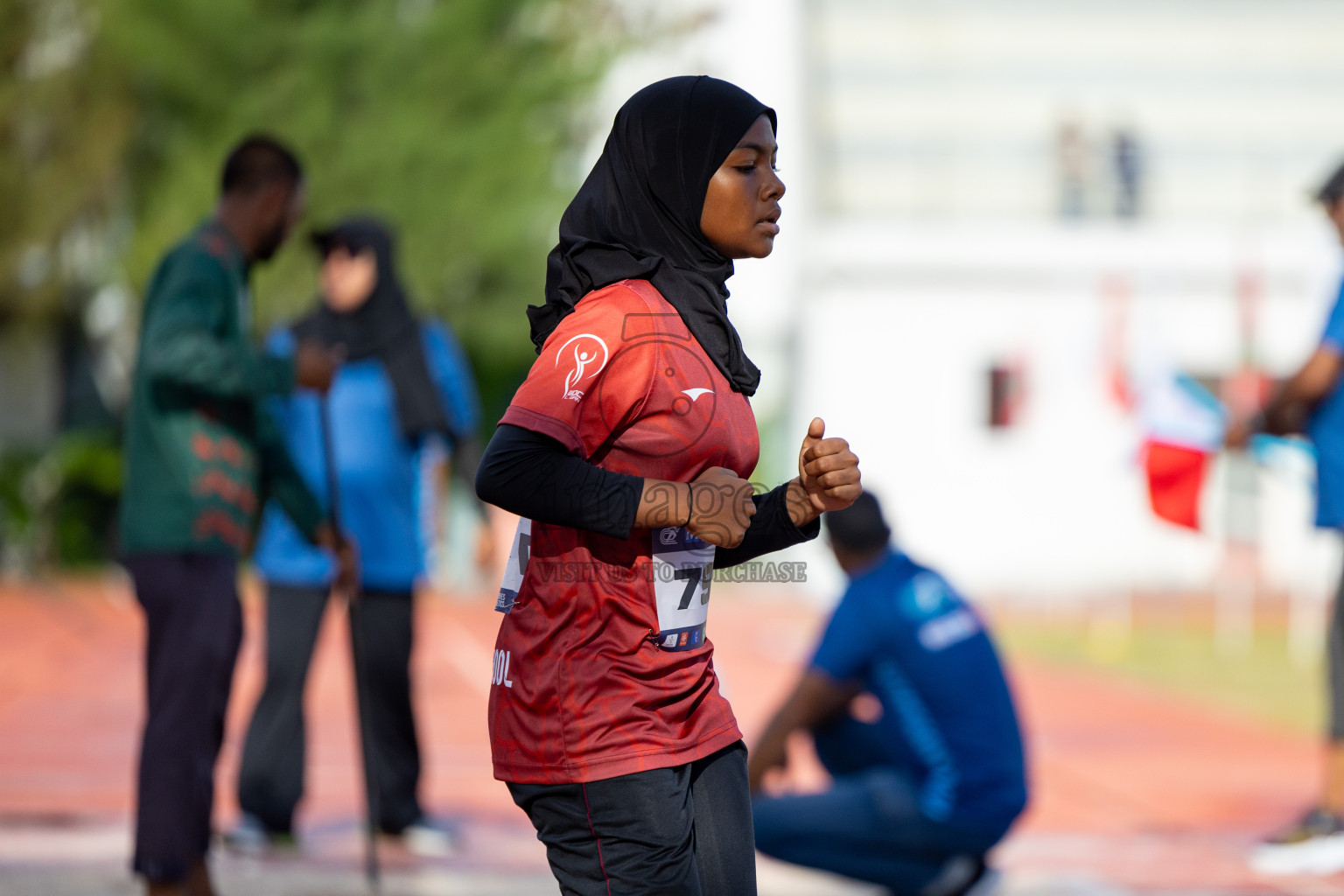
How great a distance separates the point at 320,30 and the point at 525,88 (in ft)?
7.81

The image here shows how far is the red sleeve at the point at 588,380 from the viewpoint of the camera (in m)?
2.45

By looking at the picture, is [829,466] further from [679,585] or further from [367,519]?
[367,519]

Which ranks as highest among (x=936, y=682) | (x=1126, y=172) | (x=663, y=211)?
(x=1126, y=172)

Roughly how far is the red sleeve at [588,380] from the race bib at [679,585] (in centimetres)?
20

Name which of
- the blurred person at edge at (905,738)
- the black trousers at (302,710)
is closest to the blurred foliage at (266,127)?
the black trousers at (302,710)

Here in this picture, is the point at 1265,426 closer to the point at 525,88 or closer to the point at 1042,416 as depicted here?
the point at 525,88

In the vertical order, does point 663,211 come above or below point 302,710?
above

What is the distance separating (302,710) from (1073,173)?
19496mm

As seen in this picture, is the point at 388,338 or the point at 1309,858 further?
the point at 388,338

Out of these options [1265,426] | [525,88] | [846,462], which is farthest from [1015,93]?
[846,462]

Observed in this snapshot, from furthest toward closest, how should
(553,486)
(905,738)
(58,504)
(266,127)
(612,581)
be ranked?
(58,504) → (266,127) → (905,738) → (612,581) → (553,486)

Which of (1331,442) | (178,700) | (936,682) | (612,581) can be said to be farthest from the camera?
(1331,442)

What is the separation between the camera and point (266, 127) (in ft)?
55.0

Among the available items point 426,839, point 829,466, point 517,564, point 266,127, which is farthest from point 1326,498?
point 266,127
